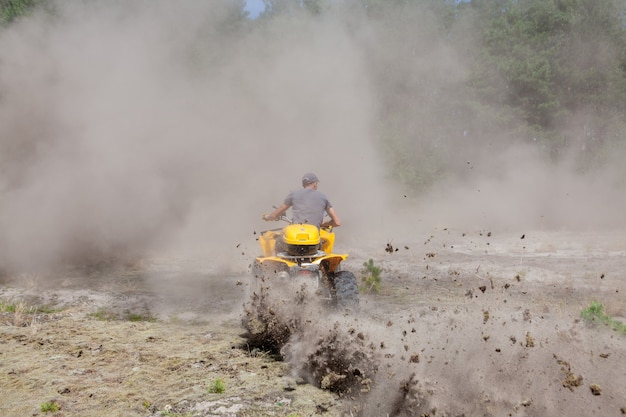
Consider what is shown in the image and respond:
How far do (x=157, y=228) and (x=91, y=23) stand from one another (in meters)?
4.56

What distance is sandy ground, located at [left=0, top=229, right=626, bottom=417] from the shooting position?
2.95 metres

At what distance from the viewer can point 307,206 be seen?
5.21 metres

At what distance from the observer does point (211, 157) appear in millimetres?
12297

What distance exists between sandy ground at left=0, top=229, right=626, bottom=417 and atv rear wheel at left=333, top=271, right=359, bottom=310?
142mm

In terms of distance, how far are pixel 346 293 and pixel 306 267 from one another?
50 cm

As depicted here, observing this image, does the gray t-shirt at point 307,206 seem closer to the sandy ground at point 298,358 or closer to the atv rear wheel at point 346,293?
the atv rear wheel at point 346,293

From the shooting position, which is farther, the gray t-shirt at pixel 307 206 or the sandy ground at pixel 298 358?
the gray t-shirt at pixel 307 206

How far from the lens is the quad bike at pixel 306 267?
181 inches

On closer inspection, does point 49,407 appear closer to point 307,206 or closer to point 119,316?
point 307,206

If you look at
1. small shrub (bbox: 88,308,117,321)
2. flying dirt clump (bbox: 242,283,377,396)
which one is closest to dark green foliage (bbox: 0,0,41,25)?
small shrub (bbox: 88,308,117,321)

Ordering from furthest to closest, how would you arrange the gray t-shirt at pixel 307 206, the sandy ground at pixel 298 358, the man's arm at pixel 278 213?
the man's arm at pixel 278 213 → the gray t-shirt at pixel 307 206 → the sandy ground at pixel 298 358

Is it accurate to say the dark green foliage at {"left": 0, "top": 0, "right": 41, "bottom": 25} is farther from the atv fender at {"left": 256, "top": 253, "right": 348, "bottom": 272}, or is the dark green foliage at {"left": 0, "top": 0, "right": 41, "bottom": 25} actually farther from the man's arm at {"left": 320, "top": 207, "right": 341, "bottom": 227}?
the atv fender at {"left": 256, "top": 253, "right": 348, "bottom": 272}

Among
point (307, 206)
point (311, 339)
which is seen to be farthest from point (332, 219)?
point (311, 339)

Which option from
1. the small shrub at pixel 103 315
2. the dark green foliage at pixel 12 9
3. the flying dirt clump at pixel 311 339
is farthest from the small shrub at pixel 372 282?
the dark green foliage at pixel 12 9
